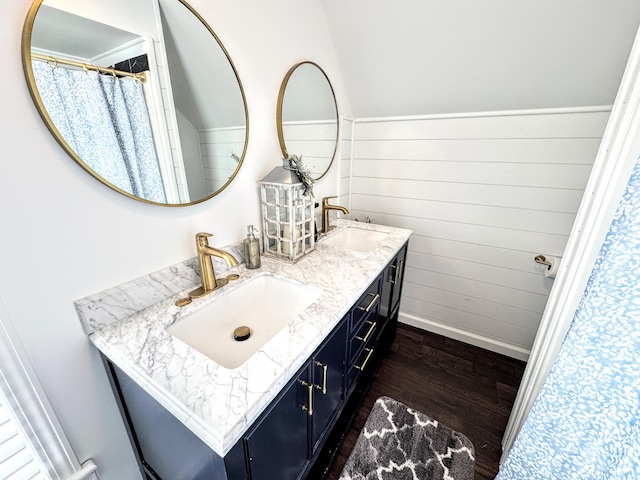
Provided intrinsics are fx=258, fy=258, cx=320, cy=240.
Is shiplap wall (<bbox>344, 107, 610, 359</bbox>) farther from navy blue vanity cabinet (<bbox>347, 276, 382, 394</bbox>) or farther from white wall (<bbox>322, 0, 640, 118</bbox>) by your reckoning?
navy blue vanity cabinet (<bbox>347, 276, 382, 394</bbox>)

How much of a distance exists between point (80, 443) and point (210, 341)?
458 mm

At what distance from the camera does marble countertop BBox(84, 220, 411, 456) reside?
0.56 meters

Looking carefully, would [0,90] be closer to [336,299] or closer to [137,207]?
[137,207]

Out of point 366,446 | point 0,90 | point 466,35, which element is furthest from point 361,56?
point 366,446

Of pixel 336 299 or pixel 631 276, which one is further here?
pixel 336 299

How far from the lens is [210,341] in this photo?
940mm

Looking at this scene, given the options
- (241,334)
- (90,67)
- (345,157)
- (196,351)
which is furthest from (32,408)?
(345,157)

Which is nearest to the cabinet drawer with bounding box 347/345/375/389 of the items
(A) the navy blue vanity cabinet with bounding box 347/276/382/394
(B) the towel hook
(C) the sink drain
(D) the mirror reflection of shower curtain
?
(A) the navy blue vanity cabinet with bounding box 347/276/382/394

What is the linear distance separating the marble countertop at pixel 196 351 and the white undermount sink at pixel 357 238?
627 millimetres

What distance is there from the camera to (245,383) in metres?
0.62

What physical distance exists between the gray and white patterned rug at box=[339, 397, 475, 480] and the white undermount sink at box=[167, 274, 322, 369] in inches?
30.0

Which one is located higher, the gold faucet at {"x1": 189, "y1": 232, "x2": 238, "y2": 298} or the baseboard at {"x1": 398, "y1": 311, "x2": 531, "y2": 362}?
Result: the gold faucet at {"x1": 189, "y1": 232, "x2": 238, "y2": 298}

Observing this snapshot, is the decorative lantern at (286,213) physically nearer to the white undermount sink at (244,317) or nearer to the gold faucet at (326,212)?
the white undermount sink at (244,317)

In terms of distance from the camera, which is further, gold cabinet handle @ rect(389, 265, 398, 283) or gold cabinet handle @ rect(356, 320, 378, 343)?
gold cabinet handle @ rect(389, 265, 398, 283)
